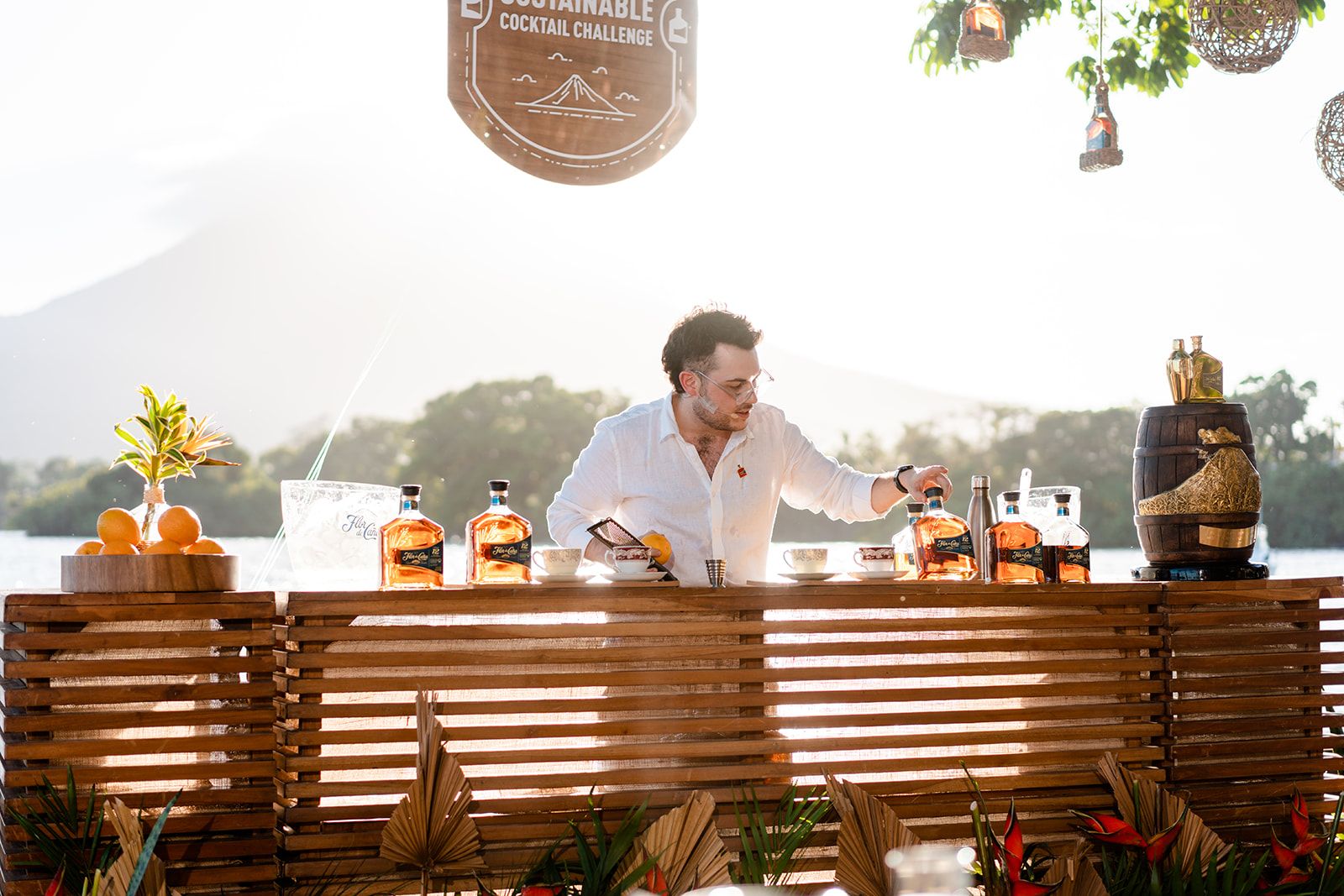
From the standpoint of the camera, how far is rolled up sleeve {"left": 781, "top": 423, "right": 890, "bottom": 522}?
3373mm

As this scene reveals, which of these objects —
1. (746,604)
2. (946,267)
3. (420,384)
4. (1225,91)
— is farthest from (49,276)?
(746,604)

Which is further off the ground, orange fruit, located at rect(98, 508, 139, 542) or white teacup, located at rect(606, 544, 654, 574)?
orange fruit, located at rect(98, 508, 139, 542)

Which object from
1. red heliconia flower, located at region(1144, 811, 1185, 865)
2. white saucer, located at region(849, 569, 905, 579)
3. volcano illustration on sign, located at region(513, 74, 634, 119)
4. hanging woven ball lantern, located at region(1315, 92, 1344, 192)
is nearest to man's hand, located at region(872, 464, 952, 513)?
white saucer, located at region(849, 569, 905, 579)

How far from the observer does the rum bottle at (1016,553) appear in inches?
108

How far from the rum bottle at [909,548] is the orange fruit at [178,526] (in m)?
1.49

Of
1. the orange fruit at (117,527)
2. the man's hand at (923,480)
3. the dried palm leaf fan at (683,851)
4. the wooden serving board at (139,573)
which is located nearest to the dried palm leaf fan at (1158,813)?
the man's hand at (923,480)

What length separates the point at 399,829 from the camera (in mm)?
2240

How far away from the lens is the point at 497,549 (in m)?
2.51

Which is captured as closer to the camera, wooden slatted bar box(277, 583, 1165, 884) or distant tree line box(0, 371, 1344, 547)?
wooden slatted bar box(277, 583, 1165, 884)

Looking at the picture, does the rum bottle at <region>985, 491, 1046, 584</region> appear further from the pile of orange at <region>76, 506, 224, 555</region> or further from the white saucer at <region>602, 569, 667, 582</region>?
the pile of orange at <region>76, 506, 224, 555</region>

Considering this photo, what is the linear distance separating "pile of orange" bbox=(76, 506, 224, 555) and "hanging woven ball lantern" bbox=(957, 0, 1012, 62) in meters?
2.69

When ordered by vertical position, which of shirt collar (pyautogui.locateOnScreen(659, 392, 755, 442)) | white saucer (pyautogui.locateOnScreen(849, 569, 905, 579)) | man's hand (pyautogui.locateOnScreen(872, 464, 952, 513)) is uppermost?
shirt collar (pyautogui.locateOnScreen(659, 392, 755, 442))

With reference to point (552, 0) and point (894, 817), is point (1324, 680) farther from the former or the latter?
point (552, 0)

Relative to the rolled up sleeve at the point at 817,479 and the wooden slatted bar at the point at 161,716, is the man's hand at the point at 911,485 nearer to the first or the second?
the rolled up sleeve at the point at 817,479
